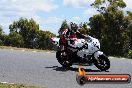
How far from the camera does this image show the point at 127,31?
4966 centimetres

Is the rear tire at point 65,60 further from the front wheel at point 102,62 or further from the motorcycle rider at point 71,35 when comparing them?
the front wheel at point 102,62

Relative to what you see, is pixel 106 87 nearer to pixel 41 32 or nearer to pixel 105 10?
pixel 105 10

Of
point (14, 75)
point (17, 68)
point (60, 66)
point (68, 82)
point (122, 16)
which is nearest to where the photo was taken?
point (68, 82)

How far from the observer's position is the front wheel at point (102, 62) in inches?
585

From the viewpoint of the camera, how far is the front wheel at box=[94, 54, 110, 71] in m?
14.9

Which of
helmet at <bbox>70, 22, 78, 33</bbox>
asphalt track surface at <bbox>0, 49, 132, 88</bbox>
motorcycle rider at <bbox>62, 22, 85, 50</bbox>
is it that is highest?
helmet at <bbox>70, 22, 78, 33</bbox>

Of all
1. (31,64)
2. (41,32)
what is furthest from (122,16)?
(41,32)

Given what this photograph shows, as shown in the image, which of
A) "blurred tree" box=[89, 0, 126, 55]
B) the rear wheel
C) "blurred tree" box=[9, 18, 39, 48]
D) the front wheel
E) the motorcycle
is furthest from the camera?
"blurred tree" box=[9, 18, 39, 48]

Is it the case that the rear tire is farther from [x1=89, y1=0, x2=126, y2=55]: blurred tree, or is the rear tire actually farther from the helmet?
[x1=89, y1=0, x2=126, y2=55]: blurred tree

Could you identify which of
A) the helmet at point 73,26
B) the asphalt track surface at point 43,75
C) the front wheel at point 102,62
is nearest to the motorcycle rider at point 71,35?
the helmet at point 73,26

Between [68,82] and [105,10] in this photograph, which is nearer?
[68,82]

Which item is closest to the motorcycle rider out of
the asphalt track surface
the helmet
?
the helmet

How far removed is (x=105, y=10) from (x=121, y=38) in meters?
3.92

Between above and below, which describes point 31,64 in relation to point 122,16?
below
